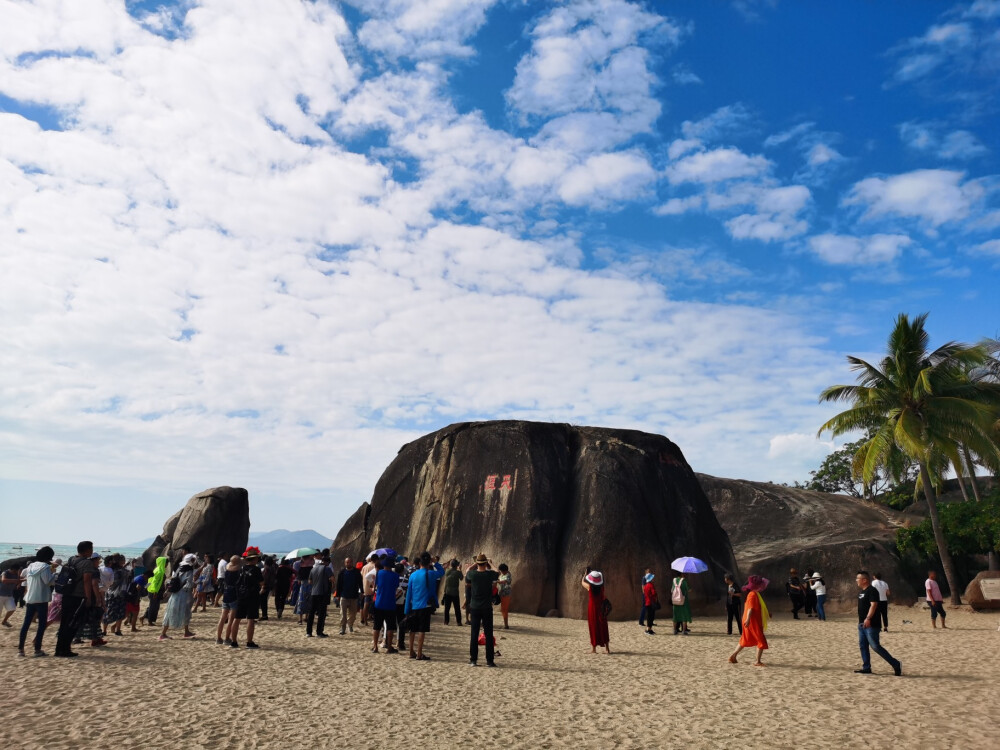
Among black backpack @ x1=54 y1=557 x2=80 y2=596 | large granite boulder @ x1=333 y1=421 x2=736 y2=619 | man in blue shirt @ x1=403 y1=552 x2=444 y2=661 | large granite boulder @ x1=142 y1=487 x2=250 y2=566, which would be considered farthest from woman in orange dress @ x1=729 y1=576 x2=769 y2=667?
large granite boulder @ x1=142 y1=487 x2=250 y2=566

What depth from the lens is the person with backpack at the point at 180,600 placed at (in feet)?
45.8

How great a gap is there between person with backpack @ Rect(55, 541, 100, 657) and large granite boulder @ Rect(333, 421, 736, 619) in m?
13.5

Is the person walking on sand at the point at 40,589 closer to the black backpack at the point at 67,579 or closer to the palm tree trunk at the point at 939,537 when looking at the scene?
the black backpack at the point at 67,579

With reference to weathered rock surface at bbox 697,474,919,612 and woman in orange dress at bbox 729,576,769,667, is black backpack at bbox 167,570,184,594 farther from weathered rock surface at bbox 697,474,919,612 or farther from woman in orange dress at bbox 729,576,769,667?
weathered rock surface at bbox 697,474,919,612

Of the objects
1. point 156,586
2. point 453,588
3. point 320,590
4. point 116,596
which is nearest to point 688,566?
point 453,588

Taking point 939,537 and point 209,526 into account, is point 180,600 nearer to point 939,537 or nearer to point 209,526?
point 209,526

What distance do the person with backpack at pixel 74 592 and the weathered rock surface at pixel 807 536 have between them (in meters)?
25.2

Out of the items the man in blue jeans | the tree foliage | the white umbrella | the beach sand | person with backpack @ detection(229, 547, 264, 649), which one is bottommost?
the beach sand

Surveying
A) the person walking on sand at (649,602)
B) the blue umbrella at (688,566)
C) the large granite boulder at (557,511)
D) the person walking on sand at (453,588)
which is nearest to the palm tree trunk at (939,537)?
Answer: the large granite boulder at (557,511)

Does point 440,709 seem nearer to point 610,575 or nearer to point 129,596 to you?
point 129,596

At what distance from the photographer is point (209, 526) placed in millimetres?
32812

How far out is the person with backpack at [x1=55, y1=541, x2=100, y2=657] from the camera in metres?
11.2

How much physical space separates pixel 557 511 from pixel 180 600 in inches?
506

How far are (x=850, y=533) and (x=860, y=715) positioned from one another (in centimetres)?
2806
